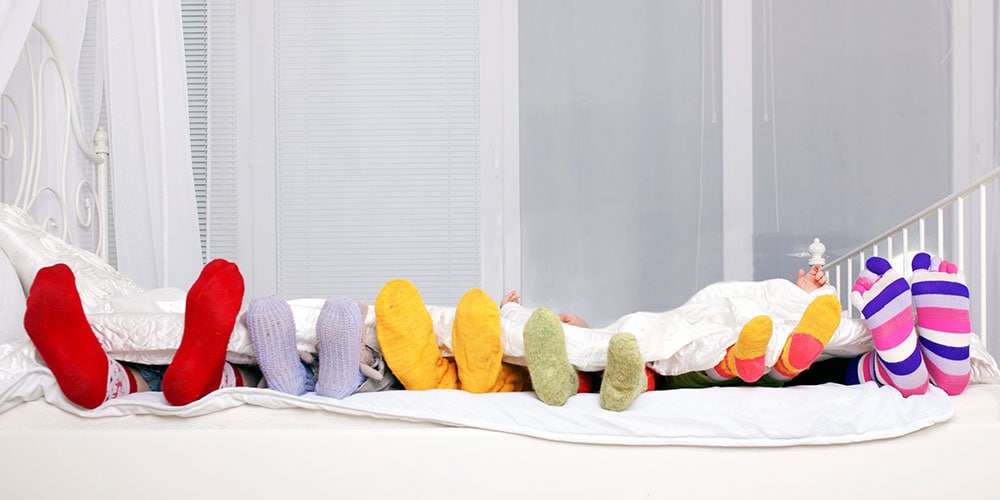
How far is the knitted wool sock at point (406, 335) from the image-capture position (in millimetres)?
1092

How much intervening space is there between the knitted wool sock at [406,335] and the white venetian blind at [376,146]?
177cm

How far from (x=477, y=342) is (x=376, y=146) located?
1.96 meters

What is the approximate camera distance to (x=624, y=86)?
113 inches

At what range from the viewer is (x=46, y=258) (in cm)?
132

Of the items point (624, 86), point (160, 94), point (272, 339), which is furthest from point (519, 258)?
point (272, 339)

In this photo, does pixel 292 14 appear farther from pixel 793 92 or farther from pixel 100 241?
pixel 793 92

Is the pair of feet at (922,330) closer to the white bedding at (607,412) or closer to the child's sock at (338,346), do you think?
the white bedding at (607,412)

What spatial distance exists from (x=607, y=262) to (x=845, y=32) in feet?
4.08

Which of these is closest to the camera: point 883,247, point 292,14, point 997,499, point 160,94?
point 997,499

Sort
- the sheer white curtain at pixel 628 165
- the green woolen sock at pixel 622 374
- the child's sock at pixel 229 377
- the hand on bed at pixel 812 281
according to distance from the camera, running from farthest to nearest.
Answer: the sheer white curtain at pixel 628 165, the hand on bed at pixel 812 281, the child's sock at pixel 229 377, the green woolen sock at pixel 622 374

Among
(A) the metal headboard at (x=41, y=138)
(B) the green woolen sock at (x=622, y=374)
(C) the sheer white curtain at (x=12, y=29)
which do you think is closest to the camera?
(B) the green woolen sock at (x=622, y=374)

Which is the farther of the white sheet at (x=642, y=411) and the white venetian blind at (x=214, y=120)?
the white venetian blind at (x=214, y=120)

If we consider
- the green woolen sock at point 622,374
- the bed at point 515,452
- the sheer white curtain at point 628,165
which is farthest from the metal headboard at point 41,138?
the sheer white curtain at point 628,165

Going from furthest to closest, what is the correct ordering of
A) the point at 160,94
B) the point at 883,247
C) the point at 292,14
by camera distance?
the point at 292,14, the point at 883,247, the point at 160,94
